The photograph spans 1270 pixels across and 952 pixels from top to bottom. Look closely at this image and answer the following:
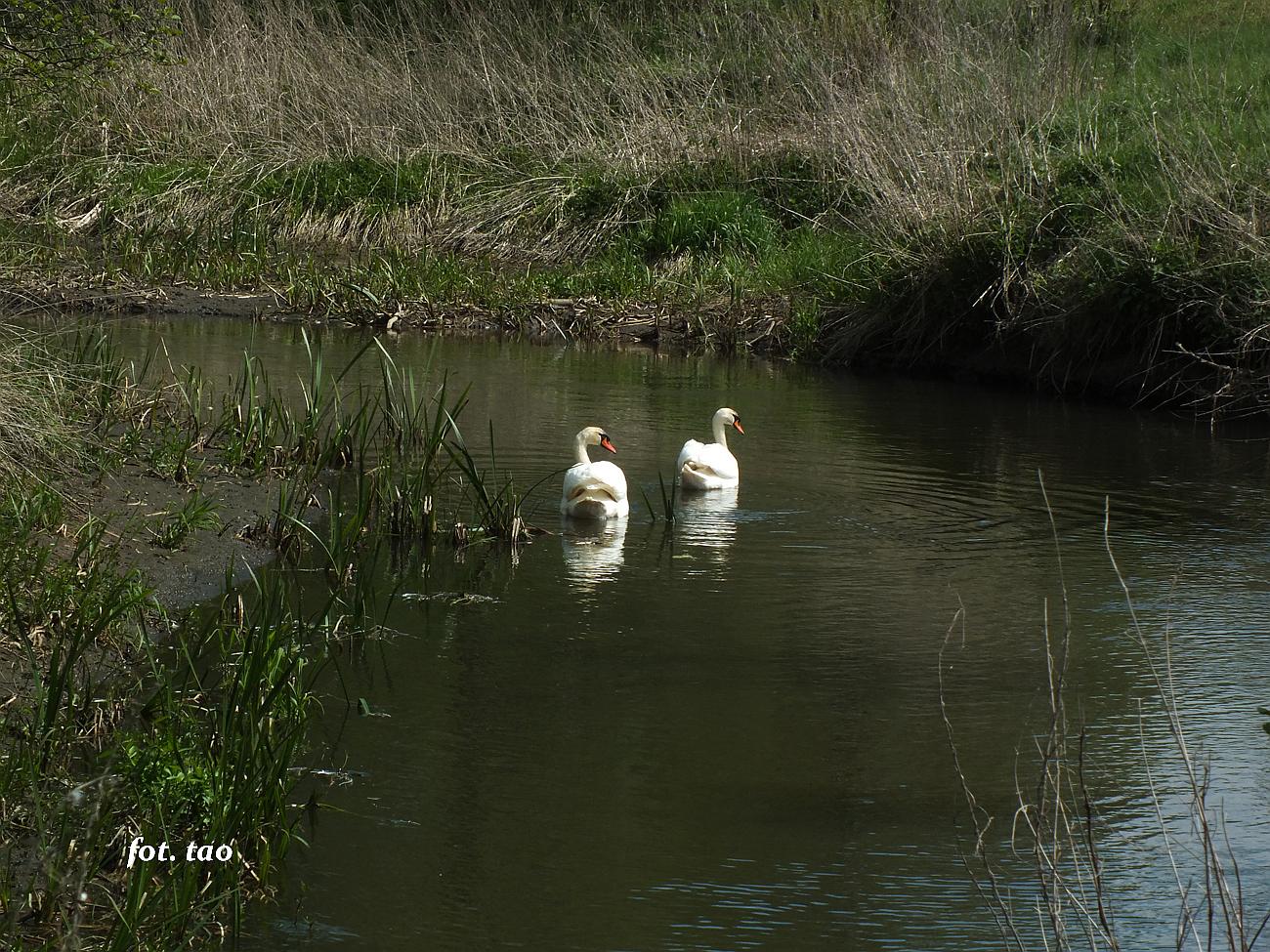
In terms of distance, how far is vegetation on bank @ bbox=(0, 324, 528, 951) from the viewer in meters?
4.23

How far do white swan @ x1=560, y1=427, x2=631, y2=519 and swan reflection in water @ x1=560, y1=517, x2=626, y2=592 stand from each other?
55 mm

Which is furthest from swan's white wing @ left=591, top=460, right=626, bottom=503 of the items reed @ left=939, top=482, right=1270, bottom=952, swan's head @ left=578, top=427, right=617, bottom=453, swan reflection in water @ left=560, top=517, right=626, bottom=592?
reed @ left=939, top=482, right=1270, bottom=952

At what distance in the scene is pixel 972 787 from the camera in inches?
223

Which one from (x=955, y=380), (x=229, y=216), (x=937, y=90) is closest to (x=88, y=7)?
(x=229, y=216)

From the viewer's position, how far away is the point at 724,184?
20438 mm

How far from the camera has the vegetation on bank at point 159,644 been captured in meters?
4.23

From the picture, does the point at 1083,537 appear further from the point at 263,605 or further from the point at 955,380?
the point at 955,380

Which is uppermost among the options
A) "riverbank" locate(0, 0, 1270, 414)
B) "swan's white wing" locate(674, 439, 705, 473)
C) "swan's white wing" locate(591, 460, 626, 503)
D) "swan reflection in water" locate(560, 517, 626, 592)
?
"riverbank" locate(0, 0, 1270, 414)

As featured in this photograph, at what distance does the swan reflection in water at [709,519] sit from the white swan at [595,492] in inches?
14.6

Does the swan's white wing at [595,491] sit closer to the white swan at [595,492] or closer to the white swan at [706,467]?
the white swan at [595,492]

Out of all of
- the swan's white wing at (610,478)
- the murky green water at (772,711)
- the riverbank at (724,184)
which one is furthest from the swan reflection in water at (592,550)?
the riverbank at (724,184)

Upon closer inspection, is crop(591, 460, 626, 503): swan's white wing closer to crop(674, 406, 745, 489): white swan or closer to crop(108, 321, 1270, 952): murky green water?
crop(108, 321, 1270, 952): murky green water

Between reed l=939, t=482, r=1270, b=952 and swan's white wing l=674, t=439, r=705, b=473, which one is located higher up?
swan's white wing l=674, t=439, r=705, b=473

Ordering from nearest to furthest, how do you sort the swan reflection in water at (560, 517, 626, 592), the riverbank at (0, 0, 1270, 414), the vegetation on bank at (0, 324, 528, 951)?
the vegetation on bank at (0, 324, 528, 951) → the swan reflection in water at (560, 517, 626, 592) → the riverbank at (0, 0, 1270, 414)
